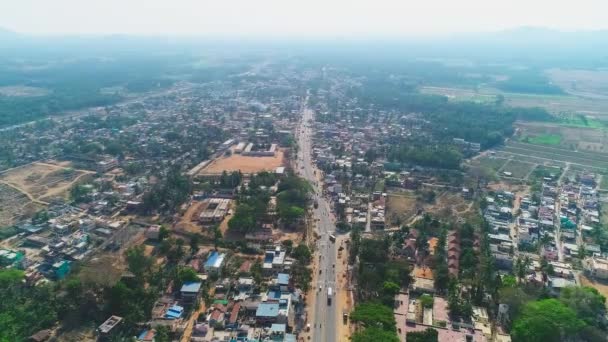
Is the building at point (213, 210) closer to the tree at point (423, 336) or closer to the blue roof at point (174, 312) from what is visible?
the blue roof at point (174, 312)

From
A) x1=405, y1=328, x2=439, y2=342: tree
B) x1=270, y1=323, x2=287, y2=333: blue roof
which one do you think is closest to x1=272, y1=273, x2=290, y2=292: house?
x1=270, y1=323, x2=287, y2=333: blue roof

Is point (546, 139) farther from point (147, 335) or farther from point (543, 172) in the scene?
point (147, 335)

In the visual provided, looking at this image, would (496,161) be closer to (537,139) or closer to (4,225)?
(537,139)

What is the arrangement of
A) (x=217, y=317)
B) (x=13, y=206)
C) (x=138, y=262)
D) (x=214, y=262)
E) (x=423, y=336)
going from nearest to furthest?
(x=423, y=336), (x=217, y=317), (x=138, y=262), (x=214, y=262), (x=13, y=206)

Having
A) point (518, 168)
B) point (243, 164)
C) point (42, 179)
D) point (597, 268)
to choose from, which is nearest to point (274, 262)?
point (243, 164)

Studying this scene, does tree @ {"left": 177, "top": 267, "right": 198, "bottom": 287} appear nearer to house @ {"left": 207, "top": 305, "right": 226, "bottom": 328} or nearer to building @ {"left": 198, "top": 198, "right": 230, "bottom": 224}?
house @ {"left": 207, "top": 305, "right": 226, "bottom": 328}

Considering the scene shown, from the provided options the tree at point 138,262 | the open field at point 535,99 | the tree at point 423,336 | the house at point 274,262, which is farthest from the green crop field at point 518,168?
the tree at point 138,262
